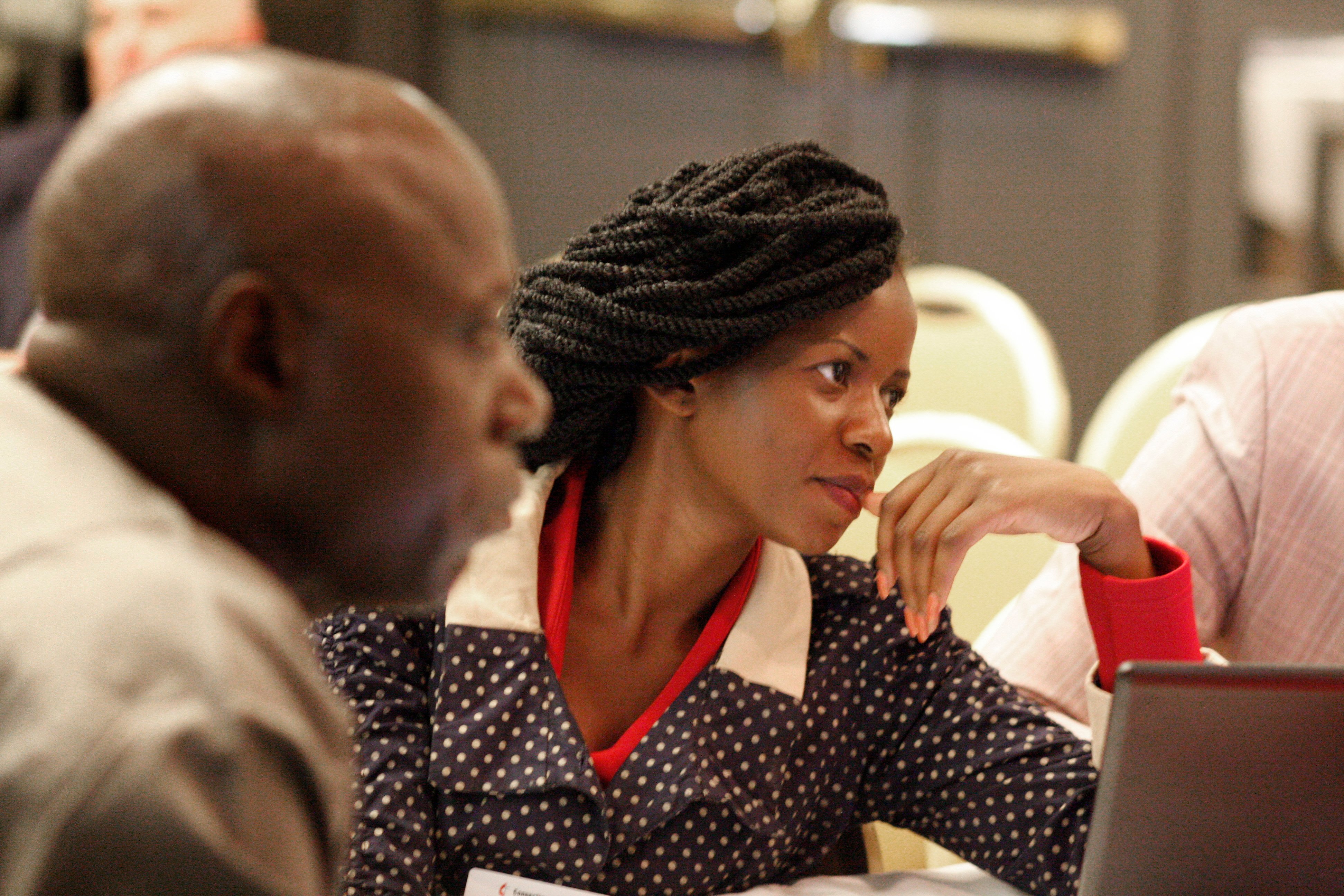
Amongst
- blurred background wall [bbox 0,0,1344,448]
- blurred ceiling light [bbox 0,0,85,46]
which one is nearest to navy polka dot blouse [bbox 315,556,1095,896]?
blurred background wall [bbox 0,0,1344,448]

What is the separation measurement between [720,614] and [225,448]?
761 millimetres

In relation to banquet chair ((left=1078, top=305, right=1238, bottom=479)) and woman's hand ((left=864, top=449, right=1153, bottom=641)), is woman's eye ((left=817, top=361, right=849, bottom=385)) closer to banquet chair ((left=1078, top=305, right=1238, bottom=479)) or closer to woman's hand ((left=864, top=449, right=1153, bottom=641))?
woman's hand ((left=864, top=449, right=1153, bottom=641))

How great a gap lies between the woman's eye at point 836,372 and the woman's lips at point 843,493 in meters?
0.08

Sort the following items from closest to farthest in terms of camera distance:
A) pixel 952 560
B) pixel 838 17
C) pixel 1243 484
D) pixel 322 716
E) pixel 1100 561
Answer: pixel 322 716 → pixel 952 560 → pixel 1100 561 → pixel 1243 484 → pixel 838 17

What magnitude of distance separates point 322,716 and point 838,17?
10.8 feet

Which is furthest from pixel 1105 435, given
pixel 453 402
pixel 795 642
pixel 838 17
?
pixel 838 17

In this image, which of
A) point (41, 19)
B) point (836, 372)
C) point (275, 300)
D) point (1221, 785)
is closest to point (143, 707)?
point (275, 300)

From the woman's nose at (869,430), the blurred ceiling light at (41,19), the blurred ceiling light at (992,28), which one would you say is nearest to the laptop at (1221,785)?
the woman's nose at (869,430)

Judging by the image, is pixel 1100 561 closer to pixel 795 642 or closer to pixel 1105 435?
pixel 795 642

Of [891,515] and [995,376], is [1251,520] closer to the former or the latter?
[891,515]

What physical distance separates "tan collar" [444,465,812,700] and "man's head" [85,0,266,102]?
74.6 inches

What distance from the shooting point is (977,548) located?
4.99 feet

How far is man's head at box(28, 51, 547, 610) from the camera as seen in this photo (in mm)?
427

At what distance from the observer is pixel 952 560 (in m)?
1.05
